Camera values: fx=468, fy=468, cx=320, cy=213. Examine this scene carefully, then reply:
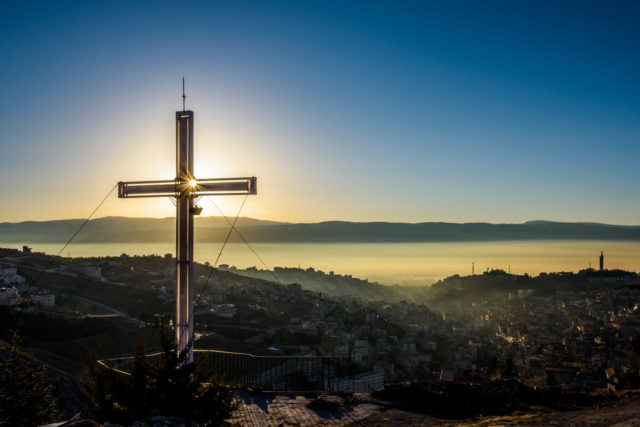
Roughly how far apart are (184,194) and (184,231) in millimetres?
605

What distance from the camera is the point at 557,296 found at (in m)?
64.1

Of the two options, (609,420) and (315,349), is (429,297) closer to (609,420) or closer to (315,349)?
(315,349)

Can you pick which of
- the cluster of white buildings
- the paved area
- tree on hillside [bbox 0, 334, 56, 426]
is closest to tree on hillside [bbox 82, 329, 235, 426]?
the paved area

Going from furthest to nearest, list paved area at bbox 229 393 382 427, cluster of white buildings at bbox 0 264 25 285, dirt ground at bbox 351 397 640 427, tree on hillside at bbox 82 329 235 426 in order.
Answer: cluster of white buildings at bbox 0 264 25 285 → paved area at bbox 229 393 382 427 → dirt ground at bbox 351 397 640 427 → tree on hillside at bbox 82 329 235 426

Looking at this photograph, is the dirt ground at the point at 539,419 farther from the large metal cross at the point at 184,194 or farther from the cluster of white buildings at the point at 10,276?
the cluster of white buildings at the point at 10,276

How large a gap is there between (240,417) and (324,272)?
330ft

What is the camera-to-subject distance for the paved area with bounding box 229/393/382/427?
7520mm

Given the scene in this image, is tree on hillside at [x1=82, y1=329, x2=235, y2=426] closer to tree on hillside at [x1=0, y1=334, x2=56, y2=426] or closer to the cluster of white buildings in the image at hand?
tree on hillside at [x1=0, y1=334, x2=56, y2=426]

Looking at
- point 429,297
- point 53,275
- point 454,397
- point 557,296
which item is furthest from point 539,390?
point 429,297

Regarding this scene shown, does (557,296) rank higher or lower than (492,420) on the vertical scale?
lower

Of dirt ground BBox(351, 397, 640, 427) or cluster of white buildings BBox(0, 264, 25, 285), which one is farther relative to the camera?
cluster of white buildings BBox(0, 264, 25, 285)

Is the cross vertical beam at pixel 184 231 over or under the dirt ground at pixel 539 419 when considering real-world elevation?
over

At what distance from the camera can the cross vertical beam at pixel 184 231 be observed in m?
7.60

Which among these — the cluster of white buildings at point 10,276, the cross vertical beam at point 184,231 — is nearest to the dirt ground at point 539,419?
the cross vertical beam at point 184,231
